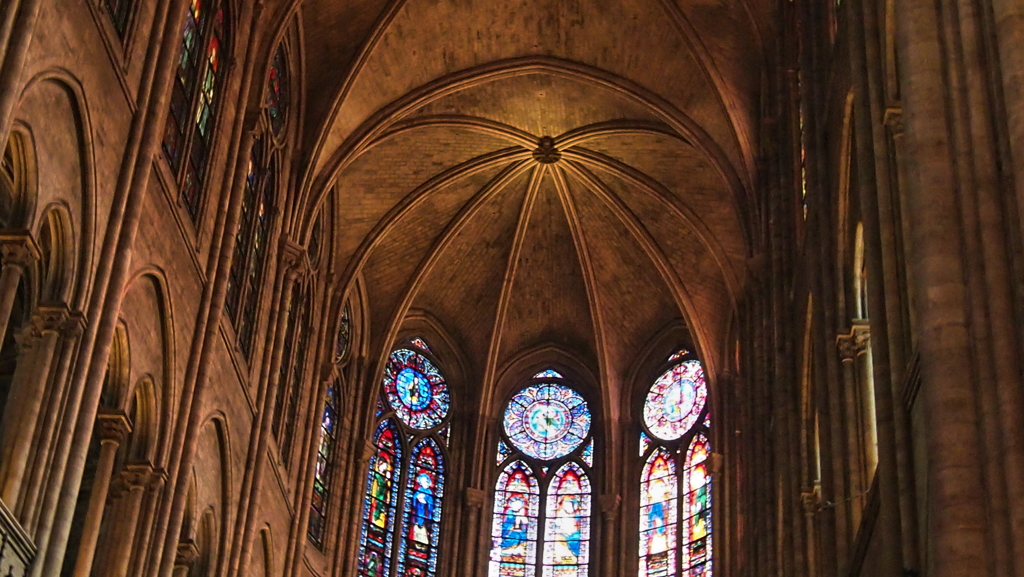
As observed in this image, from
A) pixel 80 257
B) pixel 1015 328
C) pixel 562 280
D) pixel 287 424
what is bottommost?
pixel 1015 328

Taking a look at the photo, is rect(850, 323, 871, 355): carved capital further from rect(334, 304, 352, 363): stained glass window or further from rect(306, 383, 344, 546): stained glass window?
rect(334, 304, 352, 363): stained glass window

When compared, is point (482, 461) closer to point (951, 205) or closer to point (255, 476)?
point (255, 476)

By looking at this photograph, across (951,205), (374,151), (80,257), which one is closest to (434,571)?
(374,151)

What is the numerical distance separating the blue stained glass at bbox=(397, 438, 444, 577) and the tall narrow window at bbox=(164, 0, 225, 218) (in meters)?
12.3

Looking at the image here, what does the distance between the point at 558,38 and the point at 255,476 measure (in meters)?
9.48

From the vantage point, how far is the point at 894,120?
40.0 ft

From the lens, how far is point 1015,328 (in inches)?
372

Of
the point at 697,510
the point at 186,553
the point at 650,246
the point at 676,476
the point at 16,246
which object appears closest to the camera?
the point at 16,246

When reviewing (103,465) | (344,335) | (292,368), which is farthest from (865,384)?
(344,335)

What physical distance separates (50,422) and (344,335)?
1571 centimetres

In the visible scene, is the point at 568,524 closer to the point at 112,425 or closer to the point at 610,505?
the point at 610,505

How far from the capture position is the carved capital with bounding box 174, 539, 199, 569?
20172 millimetres

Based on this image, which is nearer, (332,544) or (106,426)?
(106,426)

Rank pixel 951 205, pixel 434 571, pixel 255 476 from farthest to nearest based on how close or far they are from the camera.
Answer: pixel 434 571 → pixel 255 476 → pixel 951 205
